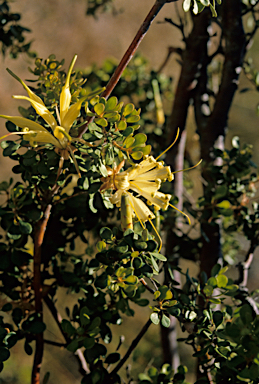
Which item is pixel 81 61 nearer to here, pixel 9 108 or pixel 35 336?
pixel 9 108

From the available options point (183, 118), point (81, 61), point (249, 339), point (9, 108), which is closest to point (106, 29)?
point (81, 61)

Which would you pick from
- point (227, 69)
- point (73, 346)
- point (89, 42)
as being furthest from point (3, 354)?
point (89, 42)

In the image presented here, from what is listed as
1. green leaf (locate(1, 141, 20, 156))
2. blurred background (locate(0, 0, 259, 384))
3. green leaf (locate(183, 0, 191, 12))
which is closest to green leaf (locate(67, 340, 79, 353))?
green leaf (locate(1, 141, 20, 156))

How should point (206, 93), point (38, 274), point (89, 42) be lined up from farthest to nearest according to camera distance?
point (89, 42)
point (206, 93)
point (38, 274)

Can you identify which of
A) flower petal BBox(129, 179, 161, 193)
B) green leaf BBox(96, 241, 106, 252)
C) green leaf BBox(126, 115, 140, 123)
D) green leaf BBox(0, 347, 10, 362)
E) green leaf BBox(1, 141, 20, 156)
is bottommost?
green leaf BBox(0, 347, 10, 362)

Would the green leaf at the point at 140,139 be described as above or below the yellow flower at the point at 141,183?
above

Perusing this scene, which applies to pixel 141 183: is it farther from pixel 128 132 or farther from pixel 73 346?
pixel 73 346

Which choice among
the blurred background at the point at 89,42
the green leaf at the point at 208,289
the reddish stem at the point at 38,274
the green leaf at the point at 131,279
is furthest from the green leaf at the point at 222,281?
the blurred background at the point at 89,42

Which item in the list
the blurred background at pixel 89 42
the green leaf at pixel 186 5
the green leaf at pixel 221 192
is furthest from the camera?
the blurred background at pixel 89 42

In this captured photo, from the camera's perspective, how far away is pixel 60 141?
1.06ft

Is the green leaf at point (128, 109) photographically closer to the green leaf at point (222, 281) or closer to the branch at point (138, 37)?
the branch at point (138, 37)

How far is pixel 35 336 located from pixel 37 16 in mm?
1765

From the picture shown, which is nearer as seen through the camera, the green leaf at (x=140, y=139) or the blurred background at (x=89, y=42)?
the green leaf at (x=140, y=139)

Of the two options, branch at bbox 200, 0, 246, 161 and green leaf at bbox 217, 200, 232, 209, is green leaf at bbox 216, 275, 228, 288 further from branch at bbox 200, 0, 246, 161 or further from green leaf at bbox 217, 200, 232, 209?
branch at bbox 200, 0, 246, 161
